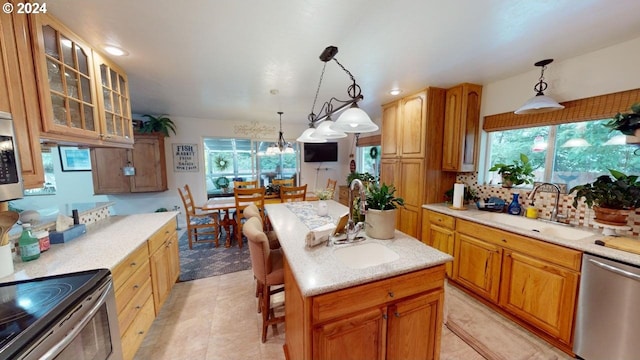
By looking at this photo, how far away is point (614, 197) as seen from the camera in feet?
5.22

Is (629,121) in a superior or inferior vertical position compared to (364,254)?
superior

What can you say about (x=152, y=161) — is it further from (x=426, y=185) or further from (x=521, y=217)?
(x=521, y=217)

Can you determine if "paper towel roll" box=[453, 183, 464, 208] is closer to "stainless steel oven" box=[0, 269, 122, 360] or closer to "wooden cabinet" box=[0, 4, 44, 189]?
"stainless steel oven" box=[0, 269, 122, 360]

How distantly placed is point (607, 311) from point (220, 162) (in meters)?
5.72

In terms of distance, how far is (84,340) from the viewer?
1.04m

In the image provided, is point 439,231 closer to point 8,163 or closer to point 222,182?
point 8,163

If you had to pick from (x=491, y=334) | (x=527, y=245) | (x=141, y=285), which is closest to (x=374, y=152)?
(x=527, y=245)

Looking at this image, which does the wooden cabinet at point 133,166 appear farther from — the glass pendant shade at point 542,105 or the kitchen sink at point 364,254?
the glass pendant shade at point 542,105

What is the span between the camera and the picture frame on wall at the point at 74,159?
3.84 m

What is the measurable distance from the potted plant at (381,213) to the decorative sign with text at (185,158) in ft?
14.4

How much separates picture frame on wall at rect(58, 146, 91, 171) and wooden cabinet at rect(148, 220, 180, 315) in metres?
3.14

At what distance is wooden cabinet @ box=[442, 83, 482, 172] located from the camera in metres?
2.62

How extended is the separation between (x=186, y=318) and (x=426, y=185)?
3.04 metres

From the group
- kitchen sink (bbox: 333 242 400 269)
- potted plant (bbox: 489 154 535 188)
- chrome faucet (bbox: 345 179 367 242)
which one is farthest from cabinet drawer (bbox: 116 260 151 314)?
potted plant (bbox: 489 154 535 188)
